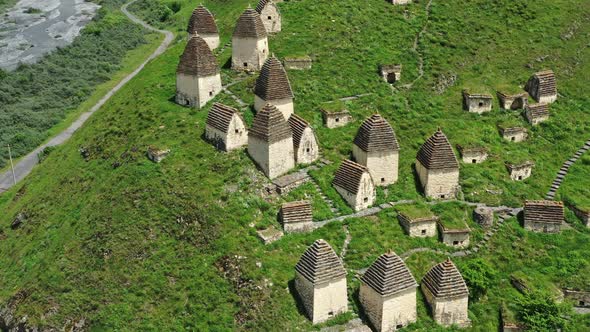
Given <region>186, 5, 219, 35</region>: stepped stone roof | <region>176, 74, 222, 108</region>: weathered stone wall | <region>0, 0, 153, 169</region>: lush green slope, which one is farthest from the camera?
<region>0, 0, 153, 169</region>: lush green slope

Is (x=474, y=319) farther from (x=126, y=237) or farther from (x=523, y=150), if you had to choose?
(x=126, y=237)

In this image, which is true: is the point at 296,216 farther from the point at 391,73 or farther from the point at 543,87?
the point at 543,87

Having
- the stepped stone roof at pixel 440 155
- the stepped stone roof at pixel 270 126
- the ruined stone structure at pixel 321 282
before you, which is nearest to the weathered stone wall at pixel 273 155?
the stepped stone roof at pixel 270 126

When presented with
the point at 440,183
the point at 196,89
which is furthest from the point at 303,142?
the point at 196,89

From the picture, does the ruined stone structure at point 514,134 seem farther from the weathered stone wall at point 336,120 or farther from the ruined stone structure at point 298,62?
the ruined stone structure at point 298,62

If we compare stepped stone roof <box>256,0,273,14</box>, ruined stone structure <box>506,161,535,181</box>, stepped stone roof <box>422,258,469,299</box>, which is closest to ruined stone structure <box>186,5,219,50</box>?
stepped stone roof <box>256,0,273,14</box>

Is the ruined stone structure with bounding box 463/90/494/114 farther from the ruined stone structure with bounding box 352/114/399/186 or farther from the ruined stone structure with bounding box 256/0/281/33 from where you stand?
the ruined stone structure with bounding box 256/0/281/33

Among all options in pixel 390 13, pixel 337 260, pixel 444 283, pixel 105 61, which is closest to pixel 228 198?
pixel 337 260
